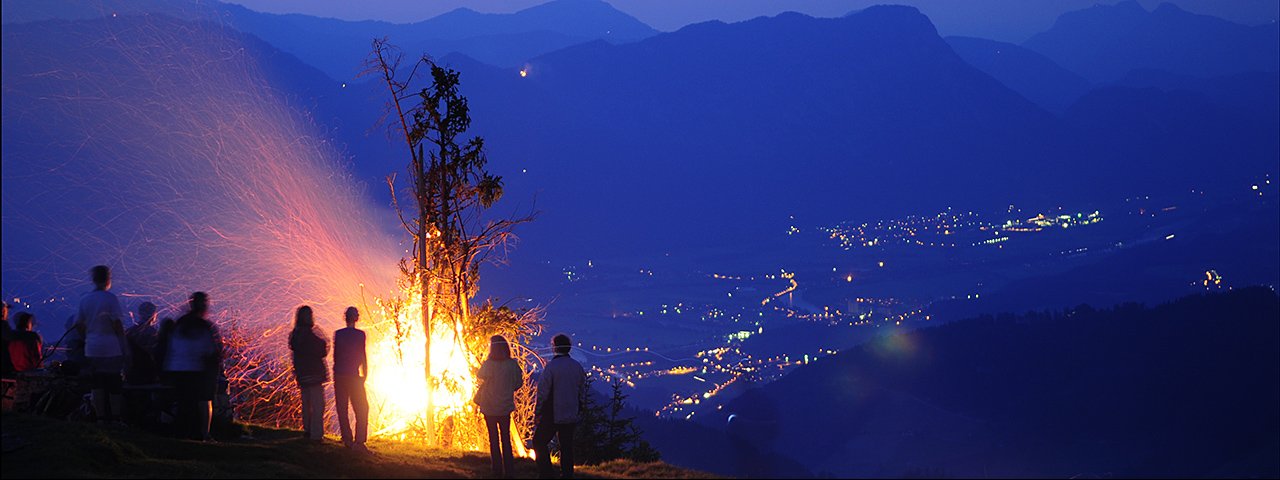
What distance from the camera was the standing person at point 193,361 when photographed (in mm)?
10914

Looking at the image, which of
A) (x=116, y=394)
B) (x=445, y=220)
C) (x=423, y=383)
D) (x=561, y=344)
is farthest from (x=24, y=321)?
(x=561, y=344)

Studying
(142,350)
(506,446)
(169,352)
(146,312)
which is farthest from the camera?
(142,350)

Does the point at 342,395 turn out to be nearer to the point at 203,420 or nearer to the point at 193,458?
the point at 203,420

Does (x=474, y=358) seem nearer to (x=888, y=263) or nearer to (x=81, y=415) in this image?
(x=81, y=415)

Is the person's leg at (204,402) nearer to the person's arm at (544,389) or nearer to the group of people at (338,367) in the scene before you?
the group of people at (338,367)

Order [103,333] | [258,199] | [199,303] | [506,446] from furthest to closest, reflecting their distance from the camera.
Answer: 1. [258,199]
2. [506,446]
3. [103,333]
4. [199,303]

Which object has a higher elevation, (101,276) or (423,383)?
(101,276)

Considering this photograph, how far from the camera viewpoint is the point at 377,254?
1934cm

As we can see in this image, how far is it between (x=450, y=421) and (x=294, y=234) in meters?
4.81

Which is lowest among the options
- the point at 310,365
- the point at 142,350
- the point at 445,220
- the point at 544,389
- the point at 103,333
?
the point at 544,389

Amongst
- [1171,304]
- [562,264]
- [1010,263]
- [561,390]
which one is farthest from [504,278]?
[561,390]

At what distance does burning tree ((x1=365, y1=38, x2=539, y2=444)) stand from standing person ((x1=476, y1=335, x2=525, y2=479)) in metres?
3.74

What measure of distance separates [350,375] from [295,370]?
68 centimetres

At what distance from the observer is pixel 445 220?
A: 1523cm
